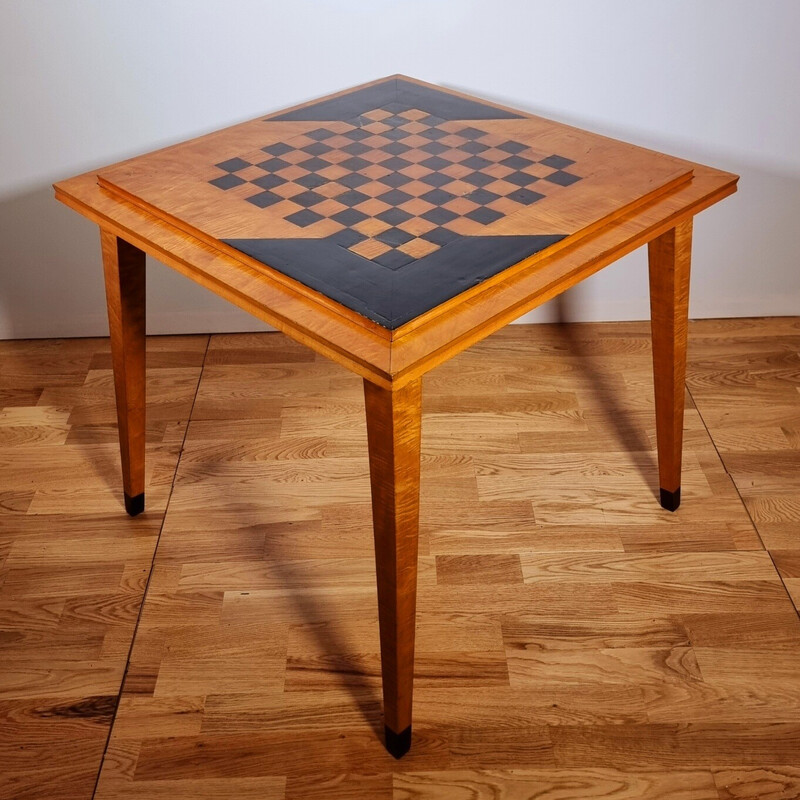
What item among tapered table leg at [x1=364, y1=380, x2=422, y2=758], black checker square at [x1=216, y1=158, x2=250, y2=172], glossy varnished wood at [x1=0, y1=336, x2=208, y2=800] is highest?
black checker square at [x1=216, y1=158, x2=250, y2=172]

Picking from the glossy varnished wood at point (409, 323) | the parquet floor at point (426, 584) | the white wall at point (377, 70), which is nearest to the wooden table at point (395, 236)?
the glossy varnished wood at point (409, 323)

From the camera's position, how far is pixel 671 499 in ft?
5.09

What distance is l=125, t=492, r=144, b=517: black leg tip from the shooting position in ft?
5.10

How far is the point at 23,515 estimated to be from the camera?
1575 mm

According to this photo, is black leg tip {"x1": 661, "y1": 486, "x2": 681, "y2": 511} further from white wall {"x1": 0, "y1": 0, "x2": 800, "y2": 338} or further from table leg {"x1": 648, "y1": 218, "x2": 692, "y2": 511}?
white wall {"x1": 0, "y1": 0, "x2": 800, "y2": 338}

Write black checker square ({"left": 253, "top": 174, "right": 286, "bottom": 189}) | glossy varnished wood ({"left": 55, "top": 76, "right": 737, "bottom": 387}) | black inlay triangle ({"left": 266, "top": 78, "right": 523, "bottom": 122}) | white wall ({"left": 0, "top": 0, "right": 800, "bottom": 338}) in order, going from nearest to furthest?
glossy varnished wood ({"left": 55, "top": 76, "right": 737, "bottom": 387}) < black checker square ({"left": 253, "top": 174, "right": 286, "bottom": 189}) < black inlay triangle ({"left": 266, "top": 78, "right": 523, "bottom": 122}) < white wall ({"left": 0, "top": 0, "right": 800, "bottom": 338})

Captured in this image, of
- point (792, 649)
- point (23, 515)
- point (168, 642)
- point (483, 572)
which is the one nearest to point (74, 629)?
point (168, 642)

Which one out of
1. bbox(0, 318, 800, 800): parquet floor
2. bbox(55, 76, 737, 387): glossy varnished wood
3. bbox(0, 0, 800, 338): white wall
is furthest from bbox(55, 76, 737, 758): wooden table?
bbox(0, 0, 800, 338): white wall

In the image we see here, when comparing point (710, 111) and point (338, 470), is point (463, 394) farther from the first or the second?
point (710, 111)

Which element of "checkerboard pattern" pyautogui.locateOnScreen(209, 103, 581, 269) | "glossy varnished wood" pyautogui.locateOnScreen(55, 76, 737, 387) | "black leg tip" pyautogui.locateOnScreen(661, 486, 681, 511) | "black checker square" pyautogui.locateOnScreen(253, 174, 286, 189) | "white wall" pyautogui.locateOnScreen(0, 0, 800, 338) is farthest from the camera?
"white wall" pyautogui.locateOnScreen(0, 0, 800, 338)

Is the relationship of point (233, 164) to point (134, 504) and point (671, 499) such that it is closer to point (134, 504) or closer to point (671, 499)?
point (134, 504)

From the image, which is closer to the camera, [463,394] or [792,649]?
[792,649]

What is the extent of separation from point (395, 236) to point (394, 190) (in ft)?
0.44

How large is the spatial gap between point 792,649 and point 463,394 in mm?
781
